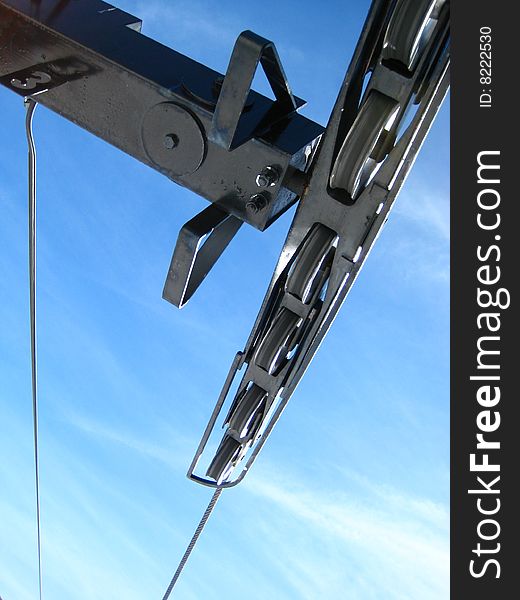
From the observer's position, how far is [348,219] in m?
3.01

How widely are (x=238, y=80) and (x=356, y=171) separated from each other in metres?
0.59

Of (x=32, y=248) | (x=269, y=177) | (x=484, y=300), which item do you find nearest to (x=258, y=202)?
(x=269, y=177)

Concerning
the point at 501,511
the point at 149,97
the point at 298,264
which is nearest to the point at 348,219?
the point at 298,264

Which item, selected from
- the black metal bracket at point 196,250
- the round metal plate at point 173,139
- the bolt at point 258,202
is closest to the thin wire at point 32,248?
the round metal plate at point 173,139

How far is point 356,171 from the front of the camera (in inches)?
112

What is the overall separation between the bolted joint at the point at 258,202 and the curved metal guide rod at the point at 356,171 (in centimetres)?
16

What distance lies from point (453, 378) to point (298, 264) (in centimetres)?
86

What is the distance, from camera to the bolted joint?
3072 mm

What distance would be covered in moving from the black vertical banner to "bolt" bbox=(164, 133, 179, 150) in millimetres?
1186

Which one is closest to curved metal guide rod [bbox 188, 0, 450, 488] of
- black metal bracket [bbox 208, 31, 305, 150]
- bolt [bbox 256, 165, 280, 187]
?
bolt [bbox 256, 165, 280, 187]

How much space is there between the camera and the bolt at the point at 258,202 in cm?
307

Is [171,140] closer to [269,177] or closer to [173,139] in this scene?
[173,139]

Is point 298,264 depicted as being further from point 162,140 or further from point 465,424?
point 465,424

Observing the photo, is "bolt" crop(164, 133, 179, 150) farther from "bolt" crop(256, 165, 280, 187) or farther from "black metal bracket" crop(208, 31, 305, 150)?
"bolt" crop(256, 165, 280, 187)
